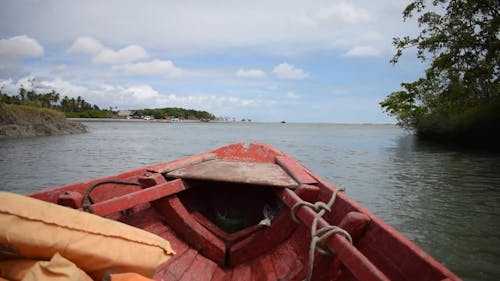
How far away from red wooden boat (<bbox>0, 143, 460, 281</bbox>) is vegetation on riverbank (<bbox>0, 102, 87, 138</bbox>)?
116ft

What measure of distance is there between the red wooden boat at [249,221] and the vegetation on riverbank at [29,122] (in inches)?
1386

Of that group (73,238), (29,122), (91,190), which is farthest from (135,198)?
(29,122)

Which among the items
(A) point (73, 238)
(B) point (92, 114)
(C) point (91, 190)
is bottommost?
(B) point (92, 114)

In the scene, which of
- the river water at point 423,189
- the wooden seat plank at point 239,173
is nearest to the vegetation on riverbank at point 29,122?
the river water at point 423,189

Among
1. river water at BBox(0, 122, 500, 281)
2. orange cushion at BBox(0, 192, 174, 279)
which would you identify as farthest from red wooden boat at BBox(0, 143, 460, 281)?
river water at BBox(0, 122, 500, 281)

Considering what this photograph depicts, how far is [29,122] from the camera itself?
37.2 m

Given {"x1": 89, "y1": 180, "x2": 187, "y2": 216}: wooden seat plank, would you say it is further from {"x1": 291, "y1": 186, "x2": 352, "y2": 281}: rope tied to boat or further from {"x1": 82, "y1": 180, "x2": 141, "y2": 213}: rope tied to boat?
{"x1": 291, "y1": 186, "x2": 352, "y2": 281}: rope tied to boat

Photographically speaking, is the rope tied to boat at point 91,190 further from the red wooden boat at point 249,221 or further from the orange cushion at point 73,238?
the orange cushion at point 73,238

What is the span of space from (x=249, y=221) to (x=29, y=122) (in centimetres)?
3892

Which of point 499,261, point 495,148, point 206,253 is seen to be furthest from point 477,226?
point 495,148

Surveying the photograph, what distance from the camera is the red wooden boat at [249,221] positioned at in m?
2.59

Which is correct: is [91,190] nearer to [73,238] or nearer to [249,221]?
[249,221]

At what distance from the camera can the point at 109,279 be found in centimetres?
190

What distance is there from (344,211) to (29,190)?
37.3 ft
